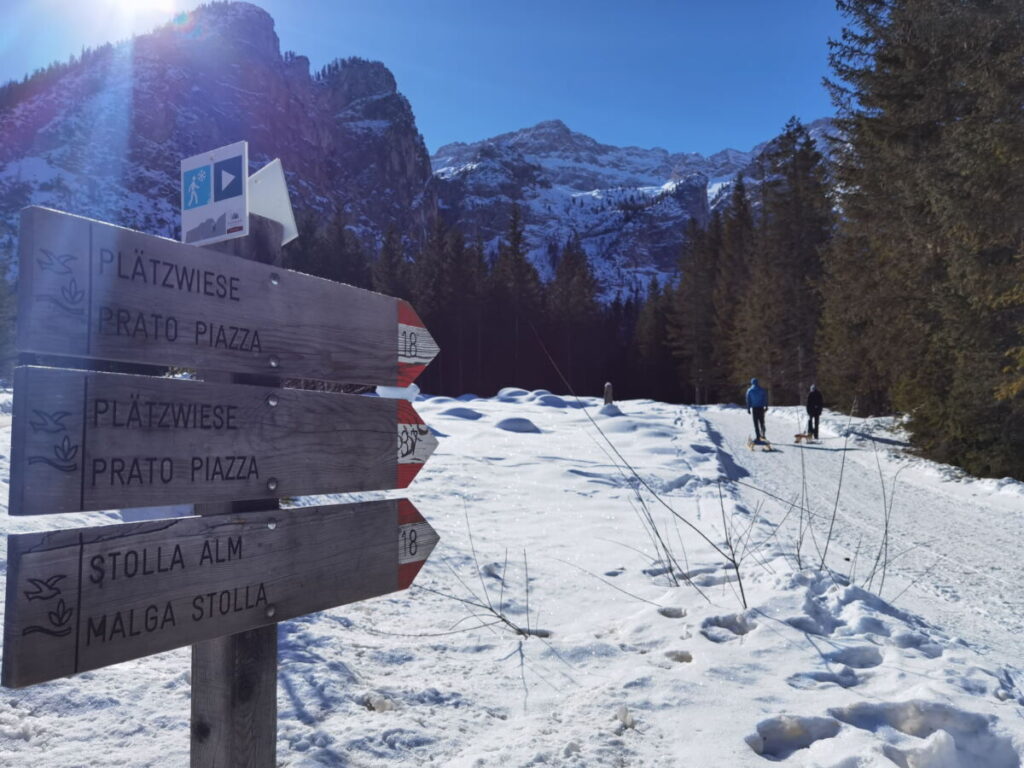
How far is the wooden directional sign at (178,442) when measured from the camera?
1.48 meters

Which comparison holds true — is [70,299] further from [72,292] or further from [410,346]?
[410,346]

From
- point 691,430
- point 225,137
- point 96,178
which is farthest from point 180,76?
point 691,430

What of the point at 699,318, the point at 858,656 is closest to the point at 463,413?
the point at 858,656

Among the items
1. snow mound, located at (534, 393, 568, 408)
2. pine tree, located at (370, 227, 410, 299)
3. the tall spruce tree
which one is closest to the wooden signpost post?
snow mound, located at (534, 393, 568, 408)

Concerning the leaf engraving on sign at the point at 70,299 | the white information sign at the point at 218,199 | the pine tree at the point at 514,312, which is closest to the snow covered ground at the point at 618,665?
the leaf engraving on sign at the point at 70,299

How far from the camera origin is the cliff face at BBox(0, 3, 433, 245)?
10900 cm

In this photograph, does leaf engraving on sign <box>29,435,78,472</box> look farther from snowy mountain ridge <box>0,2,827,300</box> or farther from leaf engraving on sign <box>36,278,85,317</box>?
snowy mountain ridge <box>0,2,827,300</box>

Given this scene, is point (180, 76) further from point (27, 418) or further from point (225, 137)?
point (27, 418)

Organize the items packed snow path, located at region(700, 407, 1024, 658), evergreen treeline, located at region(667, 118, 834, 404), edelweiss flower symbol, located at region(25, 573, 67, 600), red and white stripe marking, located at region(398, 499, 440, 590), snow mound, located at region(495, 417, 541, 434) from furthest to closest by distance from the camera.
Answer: evergreen treeline, located at region(667, 118, 834, 404) → snow mound, located at region(495, 417, 541, 434) → packed snow path, located at region(700, 407, 1024, 658) → red and white stripe marking, located at region(398, 499, 440, 590) → edelweiss flower symbol, located at region(25, 573, 67, 600)

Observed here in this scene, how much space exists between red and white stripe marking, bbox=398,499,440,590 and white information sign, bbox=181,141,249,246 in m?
1.14

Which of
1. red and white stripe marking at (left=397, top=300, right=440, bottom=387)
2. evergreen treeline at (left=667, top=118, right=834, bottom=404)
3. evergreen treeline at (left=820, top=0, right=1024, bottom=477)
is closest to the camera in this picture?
red and white stripe marking at (left=397, top=300, right=440, bottom=387)

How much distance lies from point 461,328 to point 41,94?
12192 centimetres

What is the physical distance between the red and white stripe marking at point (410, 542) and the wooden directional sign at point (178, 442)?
6.3 inches

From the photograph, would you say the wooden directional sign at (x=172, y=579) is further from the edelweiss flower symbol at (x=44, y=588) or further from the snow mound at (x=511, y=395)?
the snow mound at (x=511, y=395)
